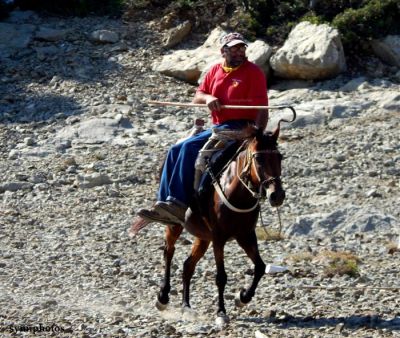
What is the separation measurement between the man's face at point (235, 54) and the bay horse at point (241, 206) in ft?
2.87

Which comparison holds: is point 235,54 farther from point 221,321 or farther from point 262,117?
point 221,321

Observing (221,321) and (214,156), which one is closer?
(221,321)

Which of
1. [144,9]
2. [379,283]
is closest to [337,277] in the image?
[379,283]

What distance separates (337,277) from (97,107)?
9830mm

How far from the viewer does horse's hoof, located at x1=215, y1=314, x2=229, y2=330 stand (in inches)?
409

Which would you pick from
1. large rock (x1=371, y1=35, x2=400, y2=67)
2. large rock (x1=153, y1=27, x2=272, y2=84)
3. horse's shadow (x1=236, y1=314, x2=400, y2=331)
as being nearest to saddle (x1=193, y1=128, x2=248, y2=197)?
horse's shadow (x1=236, y1=314, x2=400, y2=331)

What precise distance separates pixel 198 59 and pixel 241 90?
11500 millimetres

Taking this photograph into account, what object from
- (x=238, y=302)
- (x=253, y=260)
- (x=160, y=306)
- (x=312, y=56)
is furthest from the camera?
(x=312, y=56)

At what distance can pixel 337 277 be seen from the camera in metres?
12.3

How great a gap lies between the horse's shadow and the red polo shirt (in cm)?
205

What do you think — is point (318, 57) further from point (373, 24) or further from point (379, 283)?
point (379, 283)

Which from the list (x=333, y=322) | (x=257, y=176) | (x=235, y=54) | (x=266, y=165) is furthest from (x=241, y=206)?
(x=235, y=54)

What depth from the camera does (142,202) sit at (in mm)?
16875

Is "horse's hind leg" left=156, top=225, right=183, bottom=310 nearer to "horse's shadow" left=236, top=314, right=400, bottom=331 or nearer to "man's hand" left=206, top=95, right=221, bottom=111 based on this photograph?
"horse's shadow" left=236, top=314, right=400, bottom=331
